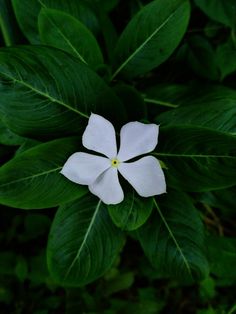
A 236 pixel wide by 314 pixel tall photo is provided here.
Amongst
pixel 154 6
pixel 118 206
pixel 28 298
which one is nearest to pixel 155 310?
pixel 28 298

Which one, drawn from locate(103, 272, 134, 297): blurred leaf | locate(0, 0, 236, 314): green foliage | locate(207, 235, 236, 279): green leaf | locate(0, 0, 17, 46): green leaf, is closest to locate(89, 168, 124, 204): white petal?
locate(0, 0, 236, 314): green foliage

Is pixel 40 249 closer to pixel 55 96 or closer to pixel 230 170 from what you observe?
pixel 55 96

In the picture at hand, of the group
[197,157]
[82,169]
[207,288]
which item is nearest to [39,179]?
[82,169]

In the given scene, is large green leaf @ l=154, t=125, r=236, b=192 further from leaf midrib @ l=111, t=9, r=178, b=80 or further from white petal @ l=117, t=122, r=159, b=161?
leaf midrib @ l=111, t=9, r=178, b=80

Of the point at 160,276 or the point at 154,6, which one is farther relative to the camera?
the point at 160,276

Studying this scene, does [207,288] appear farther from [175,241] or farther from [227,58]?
[227,58]

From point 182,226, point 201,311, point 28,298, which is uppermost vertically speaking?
point 182,226
